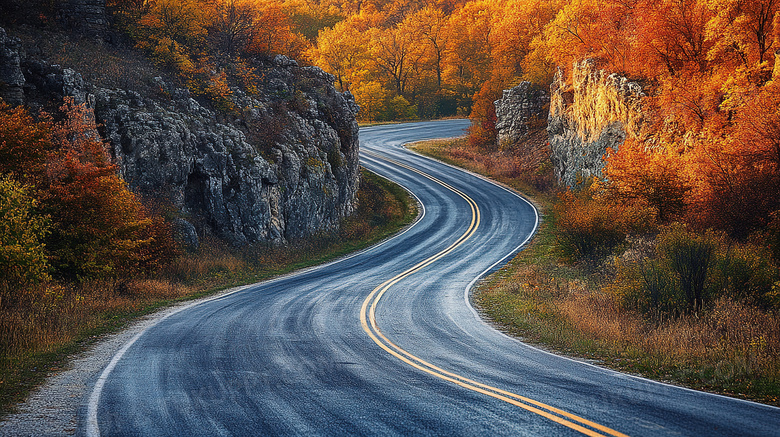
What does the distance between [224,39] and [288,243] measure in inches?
605

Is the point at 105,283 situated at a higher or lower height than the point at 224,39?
lower

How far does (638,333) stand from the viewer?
40.4 feet

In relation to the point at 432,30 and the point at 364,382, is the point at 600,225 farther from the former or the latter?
the point at 432,30

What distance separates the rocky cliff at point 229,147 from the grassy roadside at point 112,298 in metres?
1.27

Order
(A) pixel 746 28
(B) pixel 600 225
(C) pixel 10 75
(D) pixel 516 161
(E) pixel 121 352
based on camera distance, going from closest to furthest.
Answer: (E) pixel 121 352
(C) pixel 10 75
(B) pixel 600 225
(A) pixel 746 28
(D) pixel 516 161

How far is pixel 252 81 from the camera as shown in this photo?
32344mm

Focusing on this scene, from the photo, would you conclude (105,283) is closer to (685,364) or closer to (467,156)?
(685,364)

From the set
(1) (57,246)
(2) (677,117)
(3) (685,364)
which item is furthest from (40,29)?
(2) (677,117)

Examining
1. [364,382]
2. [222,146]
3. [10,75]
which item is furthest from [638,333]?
[10,75]

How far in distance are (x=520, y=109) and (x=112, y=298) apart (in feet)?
151

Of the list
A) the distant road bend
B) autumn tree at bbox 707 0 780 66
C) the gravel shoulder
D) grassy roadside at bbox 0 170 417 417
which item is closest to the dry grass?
grassy roadside at bbox 0 170 417 417

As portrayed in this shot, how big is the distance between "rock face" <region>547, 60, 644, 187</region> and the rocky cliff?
1678cm

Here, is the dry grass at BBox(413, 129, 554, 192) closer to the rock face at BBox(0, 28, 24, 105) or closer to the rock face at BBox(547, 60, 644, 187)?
the rock face at BBox(547, 60, 644, 187)

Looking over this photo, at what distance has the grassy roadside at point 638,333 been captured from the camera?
921 cm
